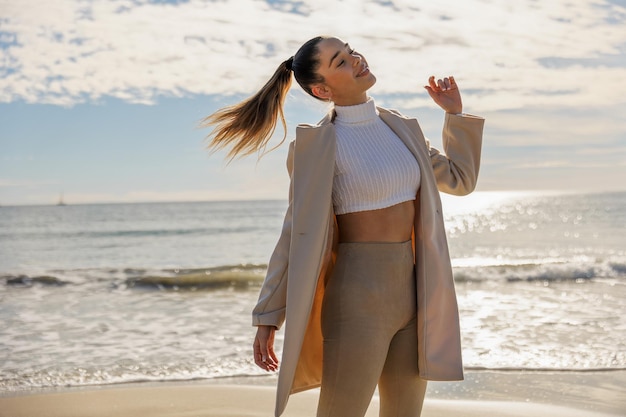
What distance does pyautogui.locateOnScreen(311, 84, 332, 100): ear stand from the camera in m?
2.72

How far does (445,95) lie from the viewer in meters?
2.89

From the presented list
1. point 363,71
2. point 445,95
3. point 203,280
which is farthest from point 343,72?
point 203,280

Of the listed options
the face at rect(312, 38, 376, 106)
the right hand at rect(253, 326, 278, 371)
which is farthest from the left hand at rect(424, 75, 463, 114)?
the right hand at rect(253, 326, 278, 371)

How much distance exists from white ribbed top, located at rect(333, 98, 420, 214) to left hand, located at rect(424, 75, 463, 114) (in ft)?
0.92

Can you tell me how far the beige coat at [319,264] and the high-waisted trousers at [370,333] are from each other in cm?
5

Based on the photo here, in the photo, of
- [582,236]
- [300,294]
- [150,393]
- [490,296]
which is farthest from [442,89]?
[582,236]

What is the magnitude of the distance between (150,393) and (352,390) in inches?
140

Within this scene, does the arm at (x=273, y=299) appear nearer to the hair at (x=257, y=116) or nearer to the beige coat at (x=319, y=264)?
the beige coat at (x=319, y=264)

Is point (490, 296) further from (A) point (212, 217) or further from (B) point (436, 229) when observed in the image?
(A) point (212, 217)

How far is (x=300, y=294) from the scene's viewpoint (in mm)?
2557

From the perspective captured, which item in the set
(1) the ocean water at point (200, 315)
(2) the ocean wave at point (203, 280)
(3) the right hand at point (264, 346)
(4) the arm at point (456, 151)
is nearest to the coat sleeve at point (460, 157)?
(4) the arm at point (456, 151)

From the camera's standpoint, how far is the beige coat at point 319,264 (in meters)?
2.56

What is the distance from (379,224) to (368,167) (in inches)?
7.7

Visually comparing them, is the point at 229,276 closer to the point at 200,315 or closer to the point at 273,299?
the point at 200,315
